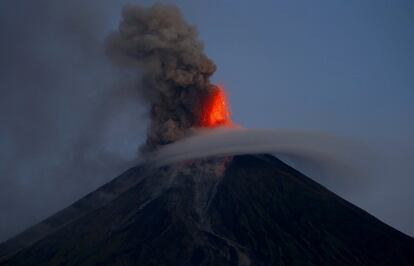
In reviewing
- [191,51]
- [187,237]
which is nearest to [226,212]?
[187,237]

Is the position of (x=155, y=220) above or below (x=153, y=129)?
below

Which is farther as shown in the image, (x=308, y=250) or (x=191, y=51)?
(x=191, y=51)

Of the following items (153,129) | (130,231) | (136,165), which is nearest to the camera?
(130,231)

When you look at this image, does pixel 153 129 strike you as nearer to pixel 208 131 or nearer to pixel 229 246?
pixel 208 131

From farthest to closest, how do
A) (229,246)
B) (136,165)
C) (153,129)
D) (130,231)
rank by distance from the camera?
(136,165)
(153,129)
(130,231)
(229,246)

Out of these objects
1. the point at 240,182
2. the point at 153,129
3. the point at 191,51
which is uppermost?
the point at 191,51

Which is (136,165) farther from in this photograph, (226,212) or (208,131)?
(226,212)
